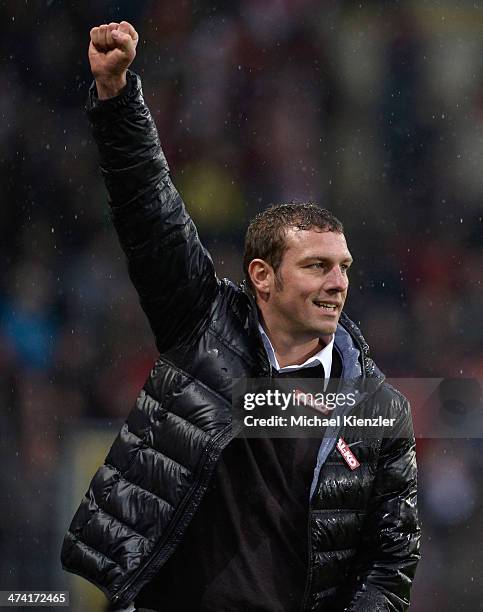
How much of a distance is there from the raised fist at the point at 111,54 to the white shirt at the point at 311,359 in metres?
0.59

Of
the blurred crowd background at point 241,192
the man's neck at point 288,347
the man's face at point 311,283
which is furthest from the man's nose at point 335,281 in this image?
the blurred crowd background at point 241,192

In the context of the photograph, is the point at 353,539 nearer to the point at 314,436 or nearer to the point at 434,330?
the point at 314,436

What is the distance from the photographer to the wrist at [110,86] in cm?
175

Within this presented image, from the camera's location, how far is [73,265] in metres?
4.62

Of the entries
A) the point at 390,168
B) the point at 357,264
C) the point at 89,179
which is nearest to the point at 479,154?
the point at 390,168

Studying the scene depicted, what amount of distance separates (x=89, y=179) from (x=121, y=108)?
3.03 metres

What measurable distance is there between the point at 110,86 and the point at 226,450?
2.50 ft

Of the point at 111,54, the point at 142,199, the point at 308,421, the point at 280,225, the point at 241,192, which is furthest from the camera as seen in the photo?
the point at 241,192

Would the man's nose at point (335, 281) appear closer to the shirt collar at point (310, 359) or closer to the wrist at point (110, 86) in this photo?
the shirt collar at point (310, 359)

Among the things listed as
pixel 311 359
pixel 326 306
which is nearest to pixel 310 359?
pixel 311 359

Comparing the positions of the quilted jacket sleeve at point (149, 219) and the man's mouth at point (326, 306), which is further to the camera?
the man's mouth at point (326, 306)

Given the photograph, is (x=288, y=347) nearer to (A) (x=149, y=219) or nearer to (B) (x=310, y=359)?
(B) (x=310, y=359)

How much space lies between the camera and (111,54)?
5.58 feet

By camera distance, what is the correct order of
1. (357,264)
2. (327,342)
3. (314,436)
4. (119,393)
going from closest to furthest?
(314,436) < (327,342) < (119,393) < (357,264)
